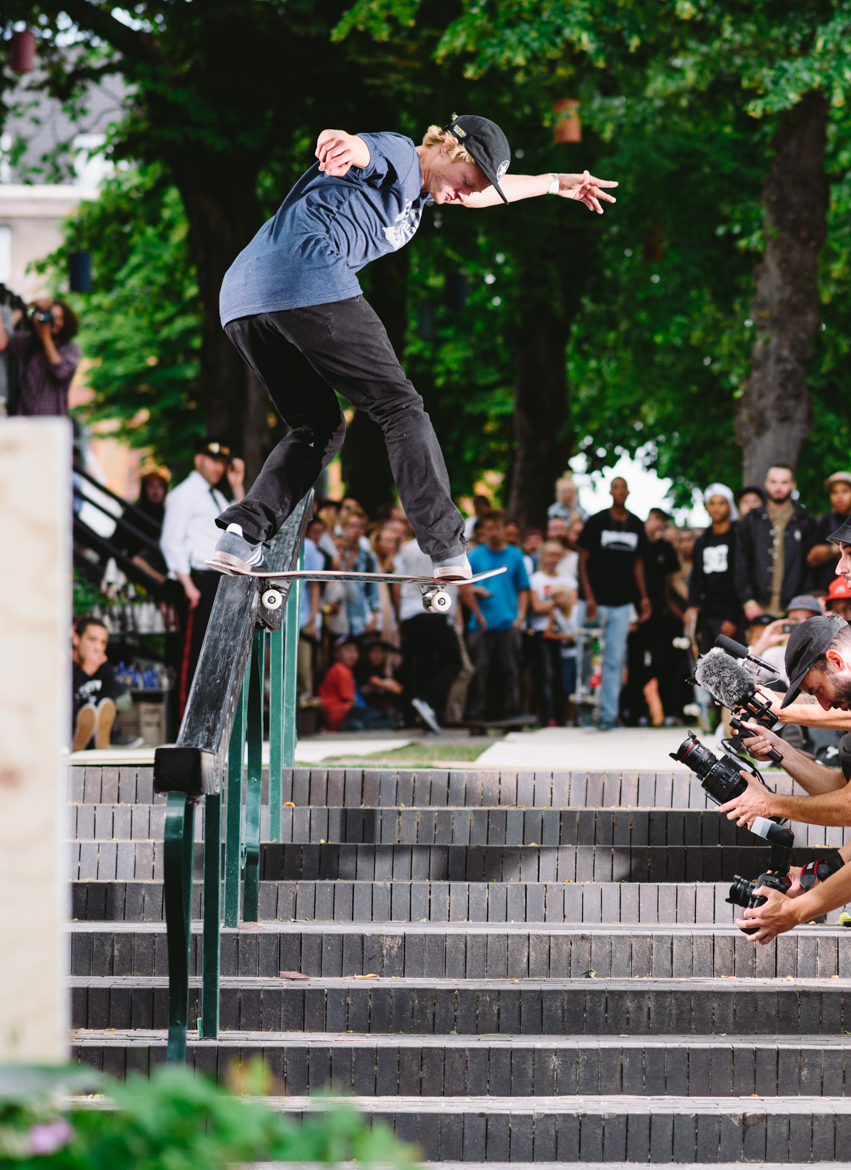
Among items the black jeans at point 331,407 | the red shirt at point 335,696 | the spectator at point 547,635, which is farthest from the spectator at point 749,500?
the black jeans at point 331,407

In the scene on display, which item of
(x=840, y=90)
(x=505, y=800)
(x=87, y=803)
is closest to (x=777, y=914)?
(x=505, y=800)

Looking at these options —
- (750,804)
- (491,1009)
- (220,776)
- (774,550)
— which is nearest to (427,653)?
(774,550)

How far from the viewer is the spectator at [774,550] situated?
9.83 metres

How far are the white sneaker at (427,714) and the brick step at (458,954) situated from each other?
18.6 ft

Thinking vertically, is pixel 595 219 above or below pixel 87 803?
above

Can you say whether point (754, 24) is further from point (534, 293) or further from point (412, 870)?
point (412, 870)

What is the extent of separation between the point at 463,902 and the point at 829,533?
527cm

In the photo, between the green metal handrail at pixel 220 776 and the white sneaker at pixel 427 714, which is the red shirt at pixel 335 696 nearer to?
the white sneaker at pixel 427 714

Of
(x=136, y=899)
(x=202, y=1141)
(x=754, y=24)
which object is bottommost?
(x=136, y=899)

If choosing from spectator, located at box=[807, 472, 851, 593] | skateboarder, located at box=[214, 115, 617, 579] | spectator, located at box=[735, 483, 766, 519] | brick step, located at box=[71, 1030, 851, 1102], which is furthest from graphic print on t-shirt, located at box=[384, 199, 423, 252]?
spectator, located at box=[735, 483, 766, 519]

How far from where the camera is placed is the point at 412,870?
564 cm

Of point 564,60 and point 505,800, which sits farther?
point 564,60

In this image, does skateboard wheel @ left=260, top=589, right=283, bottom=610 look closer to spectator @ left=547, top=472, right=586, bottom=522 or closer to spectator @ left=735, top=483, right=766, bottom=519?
spectator @ left=735, top=483, right=766, bottom=519

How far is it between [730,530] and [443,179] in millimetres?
5973
